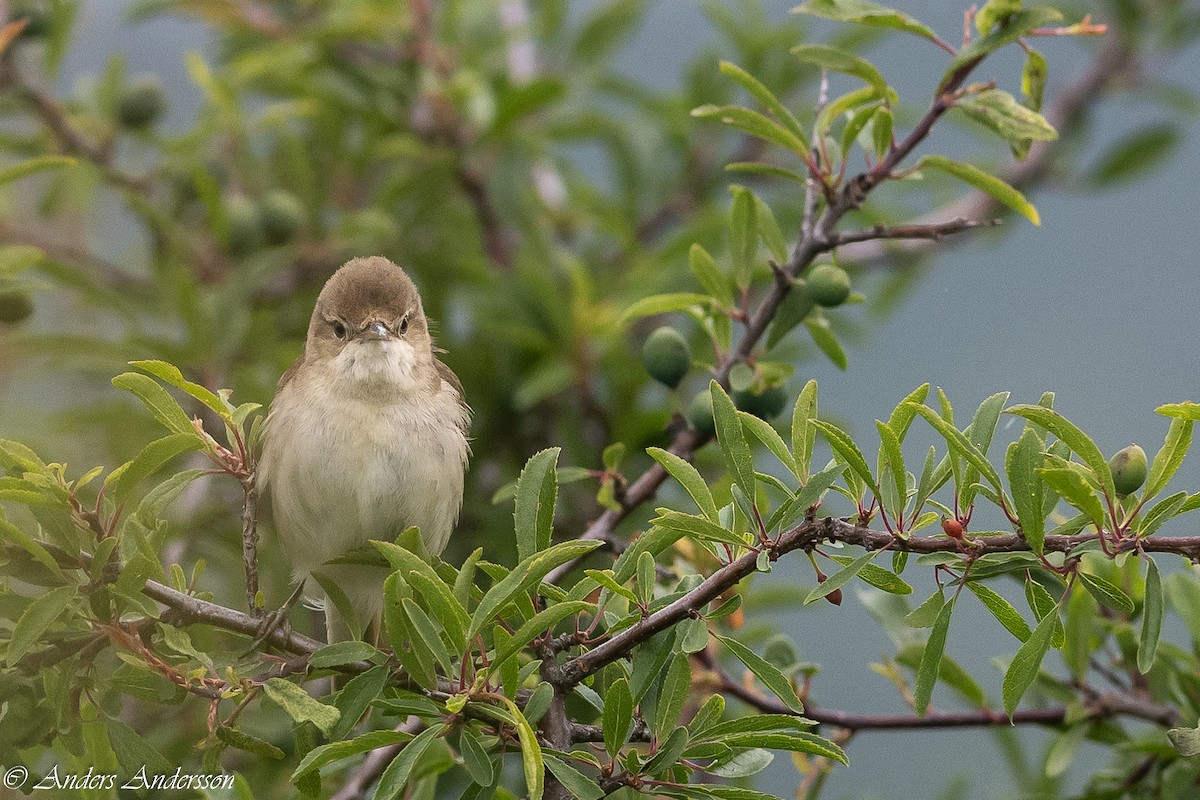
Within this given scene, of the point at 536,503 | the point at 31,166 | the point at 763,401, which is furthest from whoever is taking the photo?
the point at 763,401

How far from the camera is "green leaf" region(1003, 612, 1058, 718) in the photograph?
6.56ft

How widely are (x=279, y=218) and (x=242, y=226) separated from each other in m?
0.15

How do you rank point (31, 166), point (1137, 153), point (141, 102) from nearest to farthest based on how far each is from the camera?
point (31, 166) → point (141, 102) → point (1137, 153)

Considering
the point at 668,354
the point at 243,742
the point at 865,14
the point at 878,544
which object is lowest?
the point at 243,742

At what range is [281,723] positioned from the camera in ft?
11.4

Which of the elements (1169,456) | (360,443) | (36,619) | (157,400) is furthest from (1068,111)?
(36,619)

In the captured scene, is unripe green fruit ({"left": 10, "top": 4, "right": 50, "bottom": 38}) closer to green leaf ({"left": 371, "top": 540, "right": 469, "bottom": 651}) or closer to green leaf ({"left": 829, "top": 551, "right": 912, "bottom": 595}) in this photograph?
green leaf ({"left": 371, "top": 540, "right": 469, "bottom": 651})

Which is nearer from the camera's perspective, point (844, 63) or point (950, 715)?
point (844, 63)

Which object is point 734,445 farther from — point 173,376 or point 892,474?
point 173,376

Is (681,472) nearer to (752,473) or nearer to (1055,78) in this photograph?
(752,473)

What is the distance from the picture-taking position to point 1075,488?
1835mm

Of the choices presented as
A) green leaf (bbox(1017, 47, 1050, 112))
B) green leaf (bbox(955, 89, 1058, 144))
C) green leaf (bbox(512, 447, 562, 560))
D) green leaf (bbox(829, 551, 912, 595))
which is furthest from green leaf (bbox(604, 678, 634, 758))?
green leaf (bbox(1017, 47, 1050, 112))

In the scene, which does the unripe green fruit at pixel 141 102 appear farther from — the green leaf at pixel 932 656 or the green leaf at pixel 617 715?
the green leaf at pixel 932 656

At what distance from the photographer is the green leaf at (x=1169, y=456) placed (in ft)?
6.76
